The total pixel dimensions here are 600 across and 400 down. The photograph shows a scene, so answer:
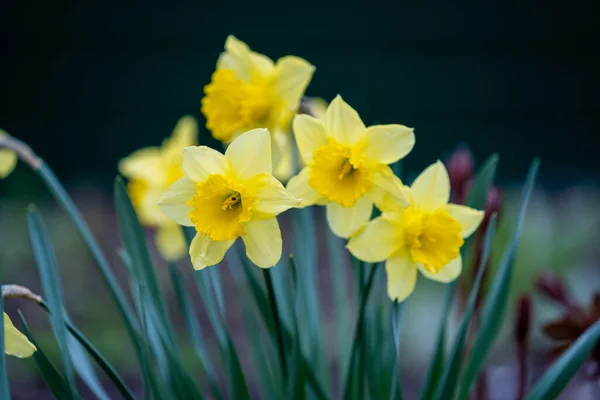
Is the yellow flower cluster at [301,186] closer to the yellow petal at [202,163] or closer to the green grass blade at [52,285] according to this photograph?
the yellow petal at [202,163]

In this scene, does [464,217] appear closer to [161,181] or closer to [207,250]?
[207,250]

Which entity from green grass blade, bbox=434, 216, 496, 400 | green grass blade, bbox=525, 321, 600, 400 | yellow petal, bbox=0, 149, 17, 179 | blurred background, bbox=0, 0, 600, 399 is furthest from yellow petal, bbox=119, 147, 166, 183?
blurred background, bbox=0, 0, 600, 399

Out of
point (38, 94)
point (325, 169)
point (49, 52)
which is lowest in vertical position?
point (325, 169)

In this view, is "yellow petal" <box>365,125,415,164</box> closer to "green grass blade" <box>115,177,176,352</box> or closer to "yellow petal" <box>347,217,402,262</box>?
"yellow petal" <box>347,217,402,262</box>

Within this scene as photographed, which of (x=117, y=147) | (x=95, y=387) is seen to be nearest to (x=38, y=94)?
(x=117, y=147)

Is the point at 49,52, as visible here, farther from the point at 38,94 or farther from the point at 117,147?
the point at 117,147

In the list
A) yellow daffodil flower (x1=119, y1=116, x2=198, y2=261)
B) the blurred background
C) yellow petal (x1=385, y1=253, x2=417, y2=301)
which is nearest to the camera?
yellow petal (x1=385, y1=253, x2=417, y2=301)

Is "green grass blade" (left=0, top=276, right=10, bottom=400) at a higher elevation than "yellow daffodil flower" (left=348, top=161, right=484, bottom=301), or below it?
below
